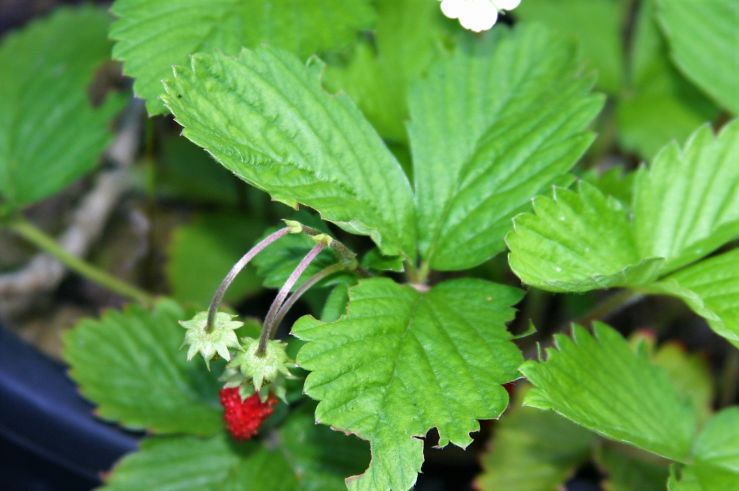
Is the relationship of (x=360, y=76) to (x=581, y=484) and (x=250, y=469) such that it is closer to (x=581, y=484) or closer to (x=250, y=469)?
(x=250, y=469)

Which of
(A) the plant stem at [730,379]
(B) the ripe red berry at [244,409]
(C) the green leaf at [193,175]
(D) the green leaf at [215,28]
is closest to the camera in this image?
(B) the ripe red berry at [244,409]

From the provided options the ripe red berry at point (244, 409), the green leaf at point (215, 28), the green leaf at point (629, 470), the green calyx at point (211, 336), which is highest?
the green leaf at point (215, 28)

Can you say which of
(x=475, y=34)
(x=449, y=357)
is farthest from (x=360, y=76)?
(x=449, y=357)

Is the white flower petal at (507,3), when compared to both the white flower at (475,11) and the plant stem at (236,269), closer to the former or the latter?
the white flower at (475,11)

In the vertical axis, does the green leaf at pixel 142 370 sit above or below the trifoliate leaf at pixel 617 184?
below

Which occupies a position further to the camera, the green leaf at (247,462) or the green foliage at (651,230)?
the green leaf at (247,462)

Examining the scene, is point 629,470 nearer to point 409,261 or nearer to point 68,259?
point 409,261

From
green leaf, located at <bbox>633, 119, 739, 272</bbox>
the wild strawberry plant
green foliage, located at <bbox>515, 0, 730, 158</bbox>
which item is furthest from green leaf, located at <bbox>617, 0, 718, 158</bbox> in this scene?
green leaf, located at <bbox>633, 119, 739, 272</bbox>

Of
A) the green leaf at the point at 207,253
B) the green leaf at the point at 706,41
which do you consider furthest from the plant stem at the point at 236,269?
the green leaf at the point at 706,41
